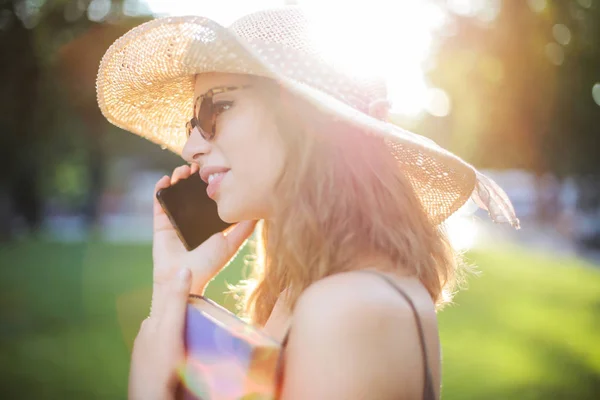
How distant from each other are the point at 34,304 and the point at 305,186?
1059 cm

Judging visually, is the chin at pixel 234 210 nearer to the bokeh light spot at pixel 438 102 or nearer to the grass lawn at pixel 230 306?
the grass lawn at pixel 230 306

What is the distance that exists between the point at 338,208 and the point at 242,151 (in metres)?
0.33

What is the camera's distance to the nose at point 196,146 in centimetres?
195

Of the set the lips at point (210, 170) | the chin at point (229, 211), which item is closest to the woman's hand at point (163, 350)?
the chin at point (229, 211)

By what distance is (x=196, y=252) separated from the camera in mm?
2346

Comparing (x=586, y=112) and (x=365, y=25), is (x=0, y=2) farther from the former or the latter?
(x=586, y=112)

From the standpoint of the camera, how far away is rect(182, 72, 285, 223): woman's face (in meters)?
1.82

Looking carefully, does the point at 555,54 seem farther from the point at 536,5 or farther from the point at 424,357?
the point at 424,357

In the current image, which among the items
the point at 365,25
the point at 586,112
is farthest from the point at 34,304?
the point at 586,112

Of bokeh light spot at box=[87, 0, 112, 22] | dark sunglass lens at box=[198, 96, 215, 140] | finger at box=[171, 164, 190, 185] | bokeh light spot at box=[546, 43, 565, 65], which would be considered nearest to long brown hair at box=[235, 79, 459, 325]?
dark sunglass lens at box=[198, 96, 215, 140]

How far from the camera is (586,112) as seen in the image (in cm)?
2086

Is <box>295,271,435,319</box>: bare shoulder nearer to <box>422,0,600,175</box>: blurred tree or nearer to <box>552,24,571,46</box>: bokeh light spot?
<box>422,0,600,175</box>: blurred tree

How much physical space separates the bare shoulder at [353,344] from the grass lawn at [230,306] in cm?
535

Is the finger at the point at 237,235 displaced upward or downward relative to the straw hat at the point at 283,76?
downward
